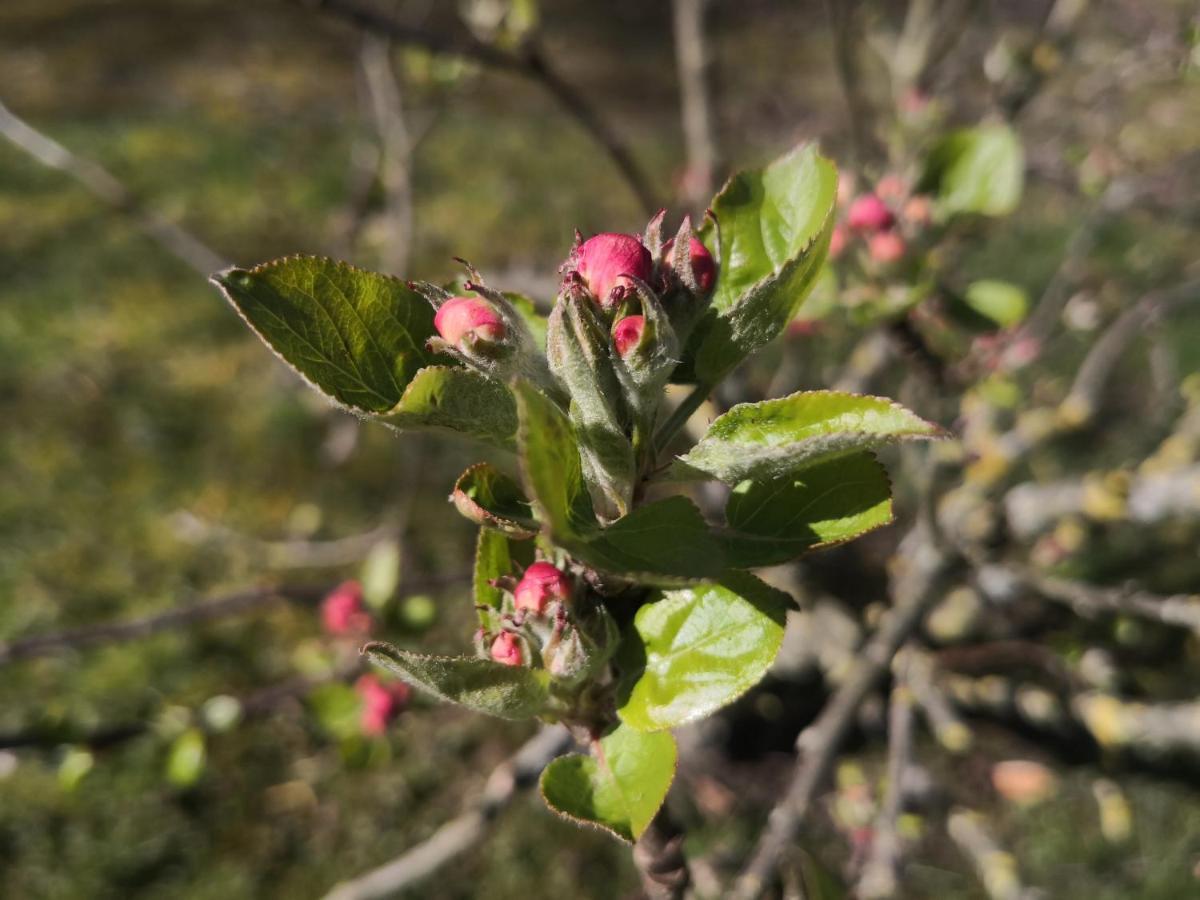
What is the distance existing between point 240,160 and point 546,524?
484 centimetres

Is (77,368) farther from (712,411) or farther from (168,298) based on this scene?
(712,411)

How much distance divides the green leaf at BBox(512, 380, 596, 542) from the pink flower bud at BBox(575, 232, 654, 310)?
0.26 feet

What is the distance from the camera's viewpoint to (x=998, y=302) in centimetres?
101

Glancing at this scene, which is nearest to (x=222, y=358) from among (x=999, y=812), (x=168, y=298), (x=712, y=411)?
(x=168, y=298)

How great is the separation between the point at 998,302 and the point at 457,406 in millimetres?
749

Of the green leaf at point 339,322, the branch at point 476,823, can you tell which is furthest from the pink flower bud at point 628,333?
the branch at point 476,823

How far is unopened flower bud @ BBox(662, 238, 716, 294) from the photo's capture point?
0.54 metres

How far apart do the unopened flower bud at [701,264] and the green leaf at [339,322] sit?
155mm

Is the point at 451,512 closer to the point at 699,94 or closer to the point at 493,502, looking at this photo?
the point at 699,94

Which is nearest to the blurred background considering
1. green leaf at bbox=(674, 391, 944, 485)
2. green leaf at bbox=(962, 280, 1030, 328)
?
green leaf at bbox=(962, 280, 1030, 328)

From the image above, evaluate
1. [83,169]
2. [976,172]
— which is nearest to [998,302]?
[976,172]

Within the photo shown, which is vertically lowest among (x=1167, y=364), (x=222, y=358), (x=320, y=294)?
(x=320, y=294)

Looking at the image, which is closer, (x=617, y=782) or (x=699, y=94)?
(x=617, y=782)

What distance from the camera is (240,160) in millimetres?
4621
